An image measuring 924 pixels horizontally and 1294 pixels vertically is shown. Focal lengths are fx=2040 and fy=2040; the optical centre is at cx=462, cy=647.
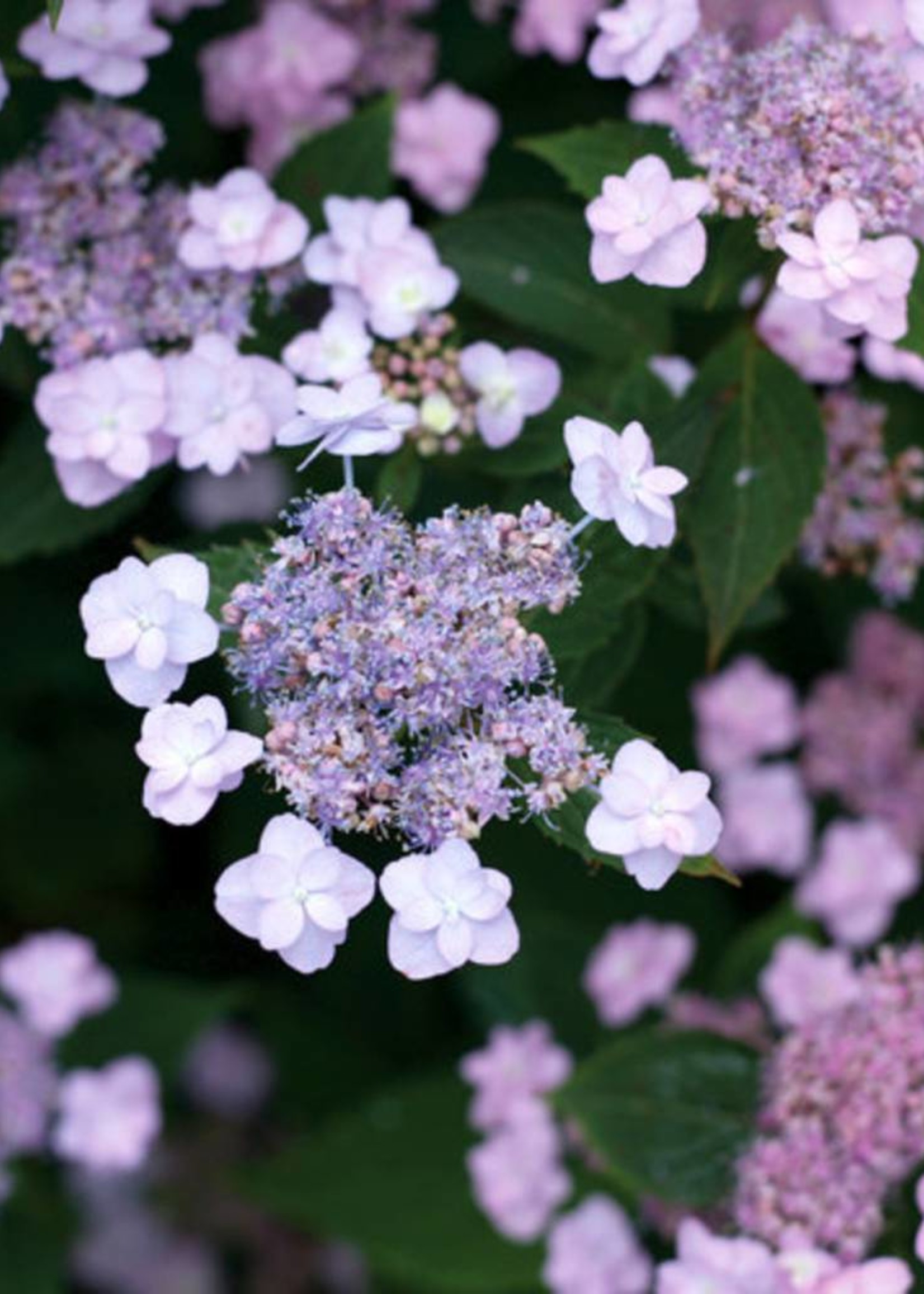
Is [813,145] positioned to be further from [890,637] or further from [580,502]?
[890,637]

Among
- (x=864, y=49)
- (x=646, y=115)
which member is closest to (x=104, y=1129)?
(x=646, y=115)

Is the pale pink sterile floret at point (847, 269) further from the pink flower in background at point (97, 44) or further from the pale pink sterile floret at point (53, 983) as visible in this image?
the pale pink sterile floret at point (53, 983)

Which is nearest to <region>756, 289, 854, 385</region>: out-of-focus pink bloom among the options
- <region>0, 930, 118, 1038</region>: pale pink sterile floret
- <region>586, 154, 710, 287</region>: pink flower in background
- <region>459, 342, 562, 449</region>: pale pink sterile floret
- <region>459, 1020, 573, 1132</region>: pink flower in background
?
<region>459, 342, 562, 449</region>: pale pink sterile floret

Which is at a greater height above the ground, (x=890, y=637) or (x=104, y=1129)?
(x=890, y=637)

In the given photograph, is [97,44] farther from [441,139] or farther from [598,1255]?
[598,1255]

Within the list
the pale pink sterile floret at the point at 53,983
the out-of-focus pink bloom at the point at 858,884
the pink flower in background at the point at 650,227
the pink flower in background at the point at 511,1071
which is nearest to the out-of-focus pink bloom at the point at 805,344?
the pink flower in background at the point at 650,227

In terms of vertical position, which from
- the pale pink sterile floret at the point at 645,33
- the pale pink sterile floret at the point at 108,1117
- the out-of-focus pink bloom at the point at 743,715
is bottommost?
the pale pink sterile floret at the point at 108,1117

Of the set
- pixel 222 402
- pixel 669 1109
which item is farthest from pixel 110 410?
pixel 669 1109
